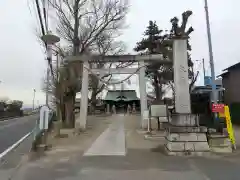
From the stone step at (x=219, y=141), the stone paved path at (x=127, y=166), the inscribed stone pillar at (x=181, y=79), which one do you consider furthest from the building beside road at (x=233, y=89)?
the stone paved path at (x=127, y=166)

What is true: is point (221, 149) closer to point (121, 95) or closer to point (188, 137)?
point (188, 137)

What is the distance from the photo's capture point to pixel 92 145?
12336 millimetres

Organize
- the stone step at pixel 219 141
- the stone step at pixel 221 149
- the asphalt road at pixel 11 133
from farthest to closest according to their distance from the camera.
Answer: the asphalt road at pixel 11 133, the stone step at pixel 219 141, the stone step at pixel 221 149

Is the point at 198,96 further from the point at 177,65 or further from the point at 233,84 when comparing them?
the point at 177,65

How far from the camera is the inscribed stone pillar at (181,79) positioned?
10.5 meters

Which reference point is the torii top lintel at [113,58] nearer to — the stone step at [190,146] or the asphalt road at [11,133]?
the asphalt road at [11,133]

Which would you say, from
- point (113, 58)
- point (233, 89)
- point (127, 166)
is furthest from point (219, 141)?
point (233, 89)

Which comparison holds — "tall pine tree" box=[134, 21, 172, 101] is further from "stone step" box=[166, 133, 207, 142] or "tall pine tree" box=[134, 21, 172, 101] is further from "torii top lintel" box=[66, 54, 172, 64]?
"stone step" box=[166, 133, 207, 142]

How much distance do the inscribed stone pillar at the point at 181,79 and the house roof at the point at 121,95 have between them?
39248 mm

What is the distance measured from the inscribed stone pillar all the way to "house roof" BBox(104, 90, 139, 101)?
39248mm

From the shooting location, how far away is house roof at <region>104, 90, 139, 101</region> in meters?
50.2

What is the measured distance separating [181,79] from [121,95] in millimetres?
39991

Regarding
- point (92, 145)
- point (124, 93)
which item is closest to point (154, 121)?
point (92, 145)

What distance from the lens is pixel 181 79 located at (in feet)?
35.2
